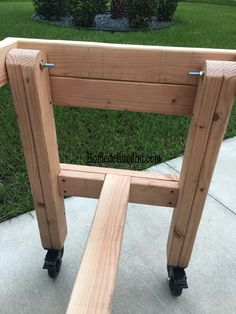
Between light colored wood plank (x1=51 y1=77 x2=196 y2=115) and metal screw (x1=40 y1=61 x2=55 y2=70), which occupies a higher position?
metal screw (x1=40 y1=61 x2=55 y2=70)

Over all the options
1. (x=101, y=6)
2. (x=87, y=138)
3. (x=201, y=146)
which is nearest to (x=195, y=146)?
(x=201, y=146)

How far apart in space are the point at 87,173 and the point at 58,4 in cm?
813

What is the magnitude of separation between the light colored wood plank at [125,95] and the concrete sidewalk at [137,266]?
1.05 m

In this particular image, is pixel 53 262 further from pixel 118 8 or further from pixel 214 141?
pixel 118 8

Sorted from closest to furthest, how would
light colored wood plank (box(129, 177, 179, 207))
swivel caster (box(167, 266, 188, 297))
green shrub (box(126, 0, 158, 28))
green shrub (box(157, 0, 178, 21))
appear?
1. light colored wood plank (box(129, 177, 179, 207))
2. swivel caster (box(167, 266, 188, 297))
3. green shrub (box(126, 0, 158, 28))
4. green shrub (box(157, 0, 178, 21))

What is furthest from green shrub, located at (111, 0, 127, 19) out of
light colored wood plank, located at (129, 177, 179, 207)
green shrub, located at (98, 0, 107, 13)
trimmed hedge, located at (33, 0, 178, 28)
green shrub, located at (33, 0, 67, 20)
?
light colored wood plank, located at (129, 177, 179, 207)

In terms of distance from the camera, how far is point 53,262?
1728mm

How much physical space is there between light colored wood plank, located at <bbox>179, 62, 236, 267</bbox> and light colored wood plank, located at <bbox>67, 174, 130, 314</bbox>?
0.34m

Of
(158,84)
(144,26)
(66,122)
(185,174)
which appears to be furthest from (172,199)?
(144,26)

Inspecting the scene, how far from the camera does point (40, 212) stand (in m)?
1.58

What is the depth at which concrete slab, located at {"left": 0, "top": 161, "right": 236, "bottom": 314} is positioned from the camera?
1.67 metres

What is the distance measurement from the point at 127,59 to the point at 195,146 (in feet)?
1.43

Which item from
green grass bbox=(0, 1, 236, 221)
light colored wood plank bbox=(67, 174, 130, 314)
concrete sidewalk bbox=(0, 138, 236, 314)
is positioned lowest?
green grass bbox=(0, 1, 236, 221)

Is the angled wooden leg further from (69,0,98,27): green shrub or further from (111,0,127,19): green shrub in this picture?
(111,0,127,19): green shrub
